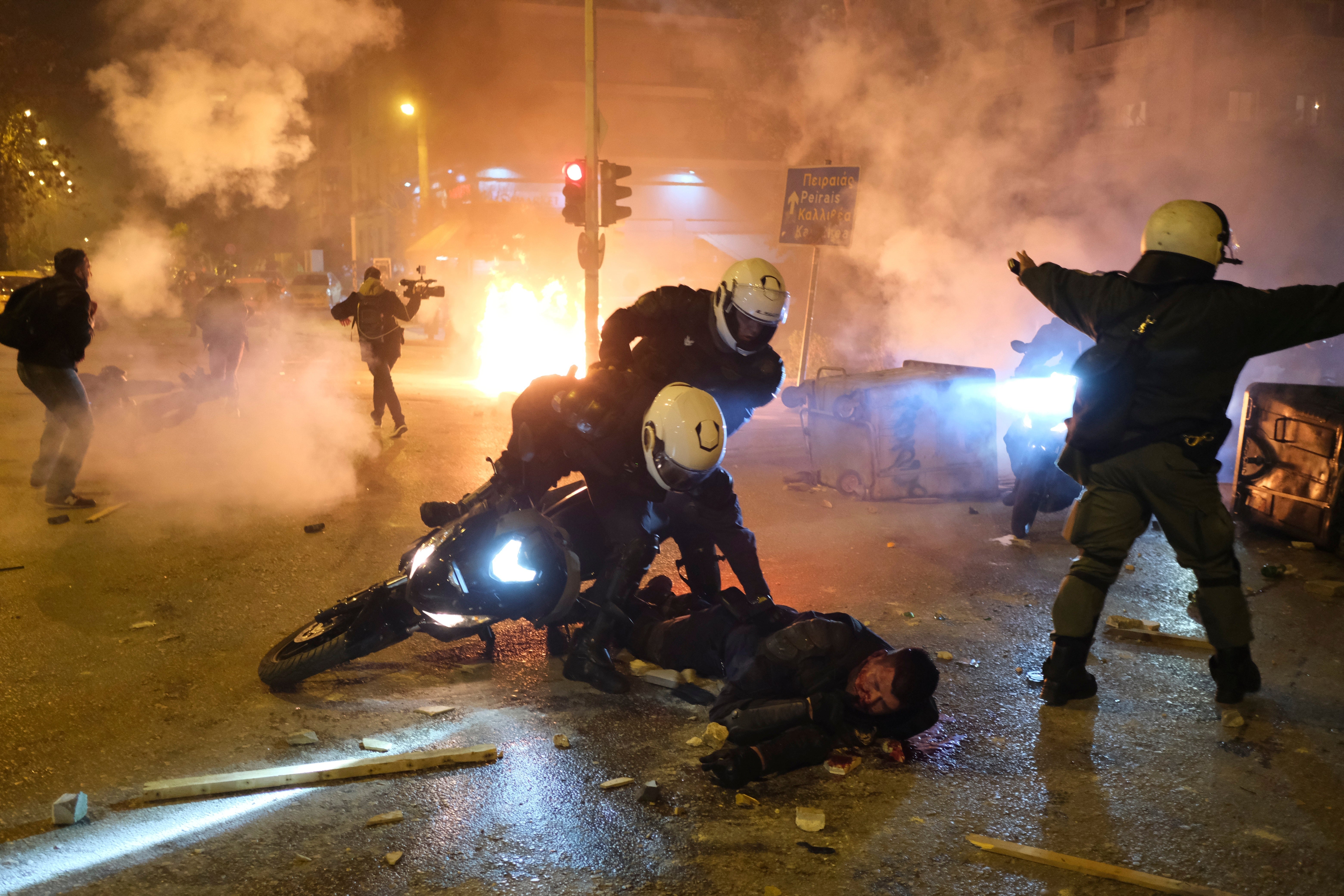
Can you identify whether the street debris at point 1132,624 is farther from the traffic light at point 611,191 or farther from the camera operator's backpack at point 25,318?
the traffic light at point 611,191

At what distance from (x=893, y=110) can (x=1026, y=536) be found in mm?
11513

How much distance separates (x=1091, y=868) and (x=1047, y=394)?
4.42m

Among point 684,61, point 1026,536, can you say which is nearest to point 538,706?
point 1026,536

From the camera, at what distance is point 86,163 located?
2175 cm

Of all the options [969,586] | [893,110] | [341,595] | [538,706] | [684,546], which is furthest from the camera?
[893,110]

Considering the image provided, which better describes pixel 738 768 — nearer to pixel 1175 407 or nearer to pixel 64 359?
pixel 1175 407

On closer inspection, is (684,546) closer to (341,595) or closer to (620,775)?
(620,775)

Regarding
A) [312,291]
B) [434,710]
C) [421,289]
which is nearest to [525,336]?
[421,289]

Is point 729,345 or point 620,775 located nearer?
point 620,775

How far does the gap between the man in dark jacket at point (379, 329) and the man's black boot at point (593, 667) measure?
6.61 m

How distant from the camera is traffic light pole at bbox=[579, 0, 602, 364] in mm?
11883

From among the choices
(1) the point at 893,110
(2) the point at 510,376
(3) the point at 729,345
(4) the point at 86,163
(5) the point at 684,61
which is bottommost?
(2) the point at 510,376

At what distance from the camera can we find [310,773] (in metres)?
3.11

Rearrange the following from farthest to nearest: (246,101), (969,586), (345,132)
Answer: (345,132) → (246,101) → (969,586)
